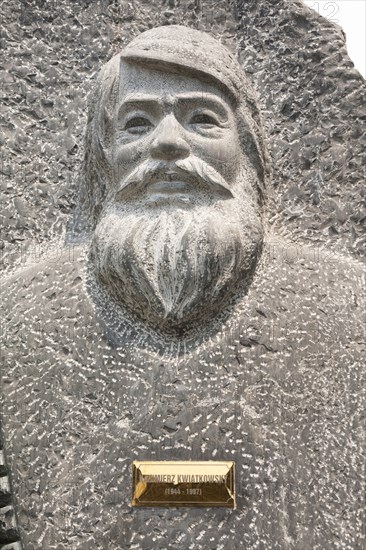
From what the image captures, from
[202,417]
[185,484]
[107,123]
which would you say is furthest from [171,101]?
[185,484]

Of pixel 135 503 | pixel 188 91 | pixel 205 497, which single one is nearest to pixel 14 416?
pixel 135 503

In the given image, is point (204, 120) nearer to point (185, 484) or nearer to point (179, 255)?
point (179, 255)

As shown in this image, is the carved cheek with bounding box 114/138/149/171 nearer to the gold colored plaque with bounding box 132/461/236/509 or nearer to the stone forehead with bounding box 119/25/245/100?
the stone forehead with bounding box 119/25/245/100

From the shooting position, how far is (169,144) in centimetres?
224

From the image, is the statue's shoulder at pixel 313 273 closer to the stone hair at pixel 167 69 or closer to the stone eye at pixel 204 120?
the stone hair at pixel 167 69

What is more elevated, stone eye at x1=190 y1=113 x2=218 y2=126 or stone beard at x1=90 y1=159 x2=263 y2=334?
stone eye at x1=190 y1=113 x2=218 y2=126

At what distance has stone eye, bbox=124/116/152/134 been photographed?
2.35 metres

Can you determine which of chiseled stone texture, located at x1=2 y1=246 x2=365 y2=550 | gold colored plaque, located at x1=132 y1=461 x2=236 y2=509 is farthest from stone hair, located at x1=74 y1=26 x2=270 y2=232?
gold colored plaque, located at x1=132 y1=461 x2=236 y2=509

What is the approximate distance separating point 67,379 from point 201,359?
0.34m

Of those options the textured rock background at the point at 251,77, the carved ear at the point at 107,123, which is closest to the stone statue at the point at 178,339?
the carved ear at the point at 107,123

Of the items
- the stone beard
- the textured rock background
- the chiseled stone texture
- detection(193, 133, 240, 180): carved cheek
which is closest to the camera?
the chiseled stone texture

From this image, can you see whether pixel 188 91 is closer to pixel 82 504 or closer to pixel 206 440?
pixel 206 440

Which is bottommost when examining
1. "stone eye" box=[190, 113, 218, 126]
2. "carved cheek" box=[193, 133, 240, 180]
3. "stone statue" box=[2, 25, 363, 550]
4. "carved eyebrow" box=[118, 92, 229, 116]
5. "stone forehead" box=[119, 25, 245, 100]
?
"stone statue" box=[2, 25, 363, 550]

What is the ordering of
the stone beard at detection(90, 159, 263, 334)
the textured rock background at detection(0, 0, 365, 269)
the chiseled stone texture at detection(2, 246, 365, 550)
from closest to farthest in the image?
the chiseled stone texture at detection(2, 246, 365, 550), the stone beard at detection(90, 159, 263, 334), the textured rock background at detection(0, 0, 365, 269)
